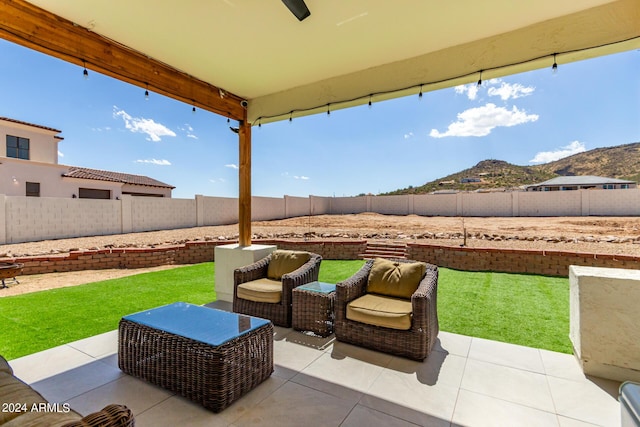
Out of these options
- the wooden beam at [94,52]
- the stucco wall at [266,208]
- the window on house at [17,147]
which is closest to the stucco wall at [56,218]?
the window on house at [17,147]

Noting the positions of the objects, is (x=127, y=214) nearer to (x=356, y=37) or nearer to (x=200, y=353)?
(x=200, y=353)

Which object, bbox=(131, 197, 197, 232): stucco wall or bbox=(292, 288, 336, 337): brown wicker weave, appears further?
bbox=(131, 197, 197, 232): stucco wall

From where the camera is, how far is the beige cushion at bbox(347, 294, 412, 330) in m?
2.58

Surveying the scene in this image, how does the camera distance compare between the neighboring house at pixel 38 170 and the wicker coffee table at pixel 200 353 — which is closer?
the wicker coffee table at pixel 200 353

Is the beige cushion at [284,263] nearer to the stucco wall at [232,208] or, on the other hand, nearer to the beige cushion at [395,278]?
the beige cushion at [395,278]

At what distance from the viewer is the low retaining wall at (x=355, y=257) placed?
18.1 feet

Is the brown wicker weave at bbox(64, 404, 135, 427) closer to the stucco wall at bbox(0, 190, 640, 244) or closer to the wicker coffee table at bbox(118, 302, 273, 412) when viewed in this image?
the wicker coffee table at bbox(118, 302, 273, 412)

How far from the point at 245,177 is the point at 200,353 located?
10.5ft

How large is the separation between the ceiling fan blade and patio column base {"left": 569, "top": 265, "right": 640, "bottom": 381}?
308cm

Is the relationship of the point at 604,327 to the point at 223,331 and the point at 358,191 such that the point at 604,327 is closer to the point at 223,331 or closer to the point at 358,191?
the point at 223,331

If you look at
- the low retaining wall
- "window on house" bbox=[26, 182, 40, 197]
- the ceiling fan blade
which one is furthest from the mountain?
the ceiling fan blade

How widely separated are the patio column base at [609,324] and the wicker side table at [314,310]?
7.02 ft

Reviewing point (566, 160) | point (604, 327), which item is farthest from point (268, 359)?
point (566, 160)

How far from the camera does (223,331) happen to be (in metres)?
2.16
